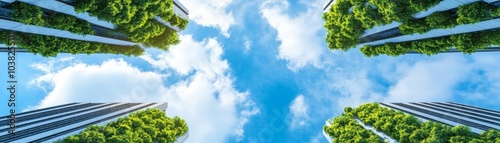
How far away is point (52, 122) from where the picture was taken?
1487 inches

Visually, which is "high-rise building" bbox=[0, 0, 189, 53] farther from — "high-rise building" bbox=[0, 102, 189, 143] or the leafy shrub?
the leafy shrub

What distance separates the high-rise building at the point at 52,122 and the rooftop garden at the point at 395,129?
1766 cm

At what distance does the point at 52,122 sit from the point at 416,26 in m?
33.7

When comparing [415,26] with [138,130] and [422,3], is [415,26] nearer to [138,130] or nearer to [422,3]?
[422,3]

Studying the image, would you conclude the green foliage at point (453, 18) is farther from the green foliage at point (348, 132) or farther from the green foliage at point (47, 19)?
the green foliage at point (47, 19)

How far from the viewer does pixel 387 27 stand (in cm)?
3222

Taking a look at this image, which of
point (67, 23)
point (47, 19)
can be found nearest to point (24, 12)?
point (47, 19)

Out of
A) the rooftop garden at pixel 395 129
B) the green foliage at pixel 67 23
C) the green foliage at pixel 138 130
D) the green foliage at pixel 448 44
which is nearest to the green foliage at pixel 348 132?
the rooftop garden at pixel 395 129

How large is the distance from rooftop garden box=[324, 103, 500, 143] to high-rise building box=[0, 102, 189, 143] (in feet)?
57.9

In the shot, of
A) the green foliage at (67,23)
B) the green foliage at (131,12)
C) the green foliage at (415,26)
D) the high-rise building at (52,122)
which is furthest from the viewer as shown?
the high-rise building at (52,122)

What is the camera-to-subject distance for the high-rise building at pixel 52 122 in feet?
99.5

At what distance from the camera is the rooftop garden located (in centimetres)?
2783

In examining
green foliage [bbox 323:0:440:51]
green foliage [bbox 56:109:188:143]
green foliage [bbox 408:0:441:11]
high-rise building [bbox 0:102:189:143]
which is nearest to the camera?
green foliage [bbox 408:0:441:11]

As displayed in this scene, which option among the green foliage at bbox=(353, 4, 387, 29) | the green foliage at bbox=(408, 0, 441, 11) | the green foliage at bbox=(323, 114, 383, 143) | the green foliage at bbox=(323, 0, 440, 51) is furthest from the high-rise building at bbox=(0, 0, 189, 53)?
the green foliage at bbox=(323, 114, 383, 143)
